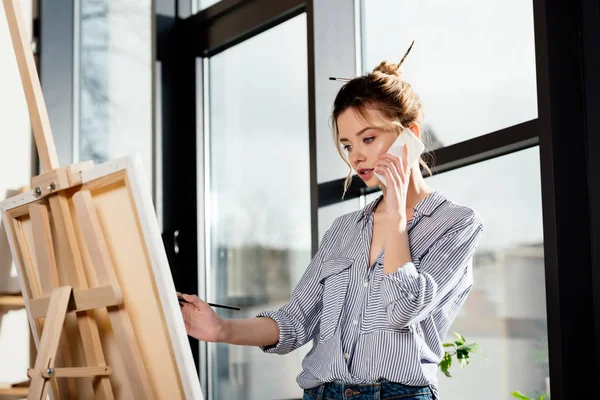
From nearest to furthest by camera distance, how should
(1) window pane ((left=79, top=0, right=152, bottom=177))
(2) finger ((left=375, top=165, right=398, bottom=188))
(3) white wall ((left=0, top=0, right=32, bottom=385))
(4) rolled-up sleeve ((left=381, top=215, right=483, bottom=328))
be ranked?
(4) rolled-up sleeve ((left=381, top=215, right=483, bottom=328)) → (2) finger ((left=375, top=165, right=398, bottom=188)) → (3) white wall ((left=0, top=0, right=32, bottom=385)) → (1) window pane ((left=79, top=0, right=152, bottom=177))

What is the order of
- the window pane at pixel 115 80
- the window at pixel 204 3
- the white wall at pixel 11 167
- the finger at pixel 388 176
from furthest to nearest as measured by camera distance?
the window pane at pixel 115 80
the window at pixel 204 3
the white wall at pixel 11 167
the finger at pixel 388 176

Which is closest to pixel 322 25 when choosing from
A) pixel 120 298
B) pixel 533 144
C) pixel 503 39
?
pixel 503 39

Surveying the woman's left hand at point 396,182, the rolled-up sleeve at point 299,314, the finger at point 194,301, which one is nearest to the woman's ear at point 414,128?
the woman's left hand at point 396,182

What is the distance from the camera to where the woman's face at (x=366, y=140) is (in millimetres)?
1757

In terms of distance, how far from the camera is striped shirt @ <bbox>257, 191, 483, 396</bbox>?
1567mm

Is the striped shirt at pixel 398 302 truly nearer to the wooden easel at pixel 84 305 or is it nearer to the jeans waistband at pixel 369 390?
the jeans waistband at pixel 369 390

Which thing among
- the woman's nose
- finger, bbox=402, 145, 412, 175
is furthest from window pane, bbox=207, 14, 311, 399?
finger, bbox=402, 145, 412, 175

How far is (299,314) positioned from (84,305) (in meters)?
0.48

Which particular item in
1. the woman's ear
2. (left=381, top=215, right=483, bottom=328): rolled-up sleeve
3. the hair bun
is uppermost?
the hair bun

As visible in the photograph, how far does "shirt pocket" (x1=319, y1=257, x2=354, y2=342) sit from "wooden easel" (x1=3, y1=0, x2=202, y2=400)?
1.06 ft

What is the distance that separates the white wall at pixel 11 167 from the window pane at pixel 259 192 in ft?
2.19

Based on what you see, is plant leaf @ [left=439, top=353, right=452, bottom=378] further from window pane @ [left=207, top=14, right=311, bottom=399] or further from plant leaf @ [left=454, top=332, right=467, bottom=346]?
window pane @ [left=207, top=14, right=311, bottom=399]

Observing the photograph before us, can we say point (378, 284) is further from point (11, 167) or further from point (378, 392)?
point (11, 167)

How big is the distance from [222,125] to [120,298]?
4.31ft
